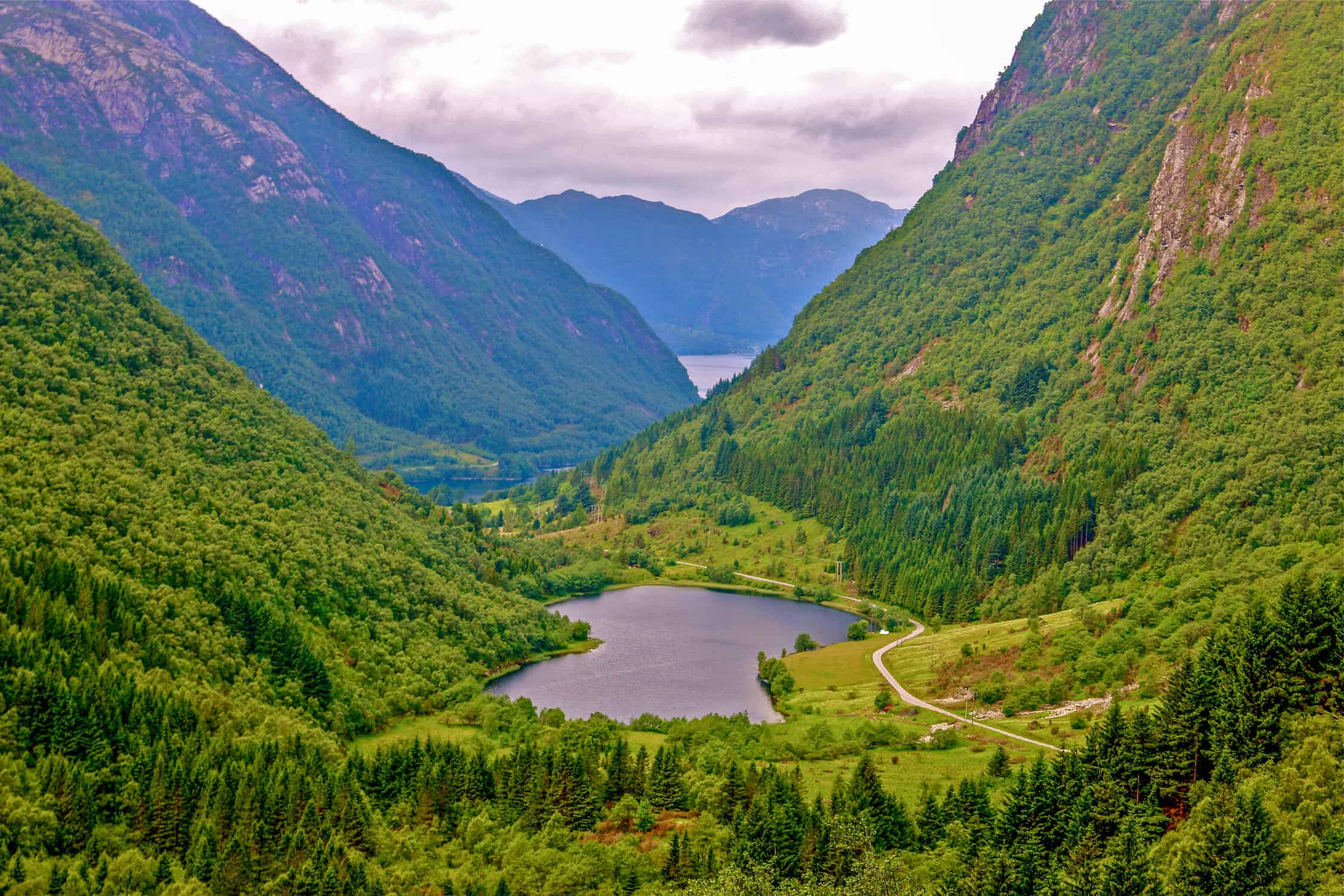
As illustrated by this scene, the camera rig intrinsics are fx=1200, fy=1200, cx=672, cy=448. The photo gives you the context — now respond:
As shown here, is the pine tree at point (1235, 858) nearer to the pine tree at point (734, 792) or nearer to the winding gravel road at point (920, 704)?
the winding gravel road at point (920, 704)

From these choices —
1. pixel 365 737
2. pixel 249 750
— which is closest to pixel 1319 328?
pixel 365 737

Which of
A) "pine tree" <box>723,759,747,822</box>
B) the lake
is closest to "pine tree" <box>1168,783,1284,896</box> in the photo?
"pine tree" <box>723,759,747,822</box>

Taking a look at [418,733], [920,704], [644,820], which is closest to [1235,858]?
[644,820]

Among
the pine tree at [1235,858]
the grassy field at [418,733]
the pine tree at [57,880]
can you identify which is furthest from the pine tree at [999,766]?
the pine tree at [57,880]

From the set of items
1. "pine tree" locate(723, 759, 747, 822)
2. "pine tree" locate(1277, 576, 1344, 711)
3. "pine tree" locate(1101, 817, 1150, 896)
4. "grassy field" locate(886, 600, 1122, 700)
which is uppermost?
"grassy field" locate(886, 600, 1122, 700)

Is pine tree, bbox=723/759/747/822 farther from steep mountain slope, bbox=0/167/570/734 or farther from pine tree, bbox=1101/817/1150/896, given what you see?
steep mountain slope, bbox=0/167/570/734
